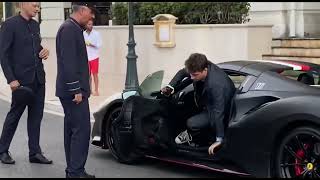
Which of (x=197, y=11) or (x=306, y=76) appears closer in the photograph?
(x=306, y=76)

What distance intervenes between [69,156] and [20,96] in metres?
1.08

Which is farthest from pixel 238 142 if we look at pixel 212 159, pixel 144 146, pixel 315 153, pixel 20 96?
pixel 20 96

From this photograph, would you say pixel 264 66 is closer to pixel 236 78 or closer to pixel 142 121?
pixel 236 78

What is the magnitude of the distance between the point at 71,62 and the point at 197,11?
29.5 feet

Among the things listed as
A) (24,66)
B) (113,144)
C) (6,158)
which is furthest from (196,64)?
(6,158)

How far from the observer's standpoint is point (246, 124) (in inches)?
214

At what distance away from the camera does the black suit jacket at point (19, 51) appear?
6594 millimetres

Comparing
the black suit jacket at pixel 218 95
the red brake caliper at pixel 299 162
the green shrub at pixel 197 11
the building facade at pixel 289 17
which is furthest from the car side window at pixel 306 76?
the green shrub at pixel 197 11

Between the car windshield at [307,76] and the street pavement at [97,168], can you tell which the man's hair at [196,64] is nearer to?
the car windshield at [307,76]

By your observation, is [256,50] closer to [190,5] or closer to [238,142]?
[190,5]

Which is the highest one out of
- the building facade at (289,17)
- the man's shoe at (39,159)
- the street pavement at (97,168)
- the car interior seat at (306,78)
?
the building facade at (289,17)

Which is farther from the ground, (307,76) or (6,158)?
(307,76)

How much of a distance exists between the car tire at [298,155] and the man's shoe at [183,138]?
1.09 meters

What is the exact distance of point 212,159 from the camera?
5691 mm
